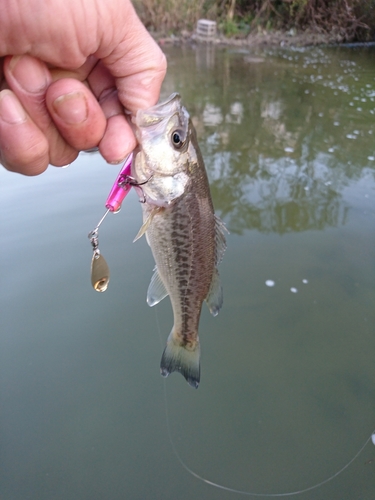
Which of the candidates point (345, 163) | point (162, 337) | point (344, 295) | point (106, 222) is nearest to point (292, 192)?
point (345, 163)

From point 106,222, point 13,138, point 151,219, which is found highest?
point 13,138

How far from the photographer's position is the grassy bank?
17234mm

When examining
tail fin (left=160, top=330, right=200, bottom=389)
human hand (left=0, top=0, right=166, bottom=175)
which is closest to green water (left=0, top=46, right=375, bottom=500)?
tail fin (left=160, top=330, right=200, bottom=389)

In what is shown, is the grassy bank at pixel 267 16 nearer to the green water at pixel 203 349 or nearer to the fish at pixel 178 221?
the green water at pixel 203 349

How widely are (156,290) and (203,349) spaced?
1327 mm

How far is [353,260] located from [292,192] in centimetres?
148

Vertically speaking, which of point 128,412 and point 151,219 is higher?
point 151,219

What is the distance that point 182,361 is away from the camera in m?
2.03

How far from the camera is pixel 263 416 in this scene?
2.77 meters

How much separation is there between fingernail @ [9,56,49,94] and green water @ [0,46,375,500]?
2.15m

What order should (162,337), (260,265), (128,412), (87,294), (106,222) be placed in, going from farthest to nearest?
(106,222)
(260,265)
(87,294)
(162,337)
(128,412)

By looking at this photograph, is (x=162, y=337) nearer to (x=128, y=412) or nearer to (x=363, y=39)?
(x=128, y=412)

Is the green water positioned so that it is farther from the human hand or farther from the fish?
A: the human hand

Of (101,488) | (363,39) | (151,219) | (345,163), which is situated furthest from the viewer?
(363,39)
